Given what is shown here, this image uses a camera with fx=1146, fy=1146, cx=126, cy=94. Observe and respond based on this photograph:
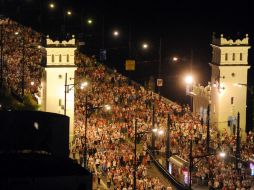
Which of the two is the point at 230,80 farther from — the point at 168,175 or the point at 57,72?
the point at 168,175

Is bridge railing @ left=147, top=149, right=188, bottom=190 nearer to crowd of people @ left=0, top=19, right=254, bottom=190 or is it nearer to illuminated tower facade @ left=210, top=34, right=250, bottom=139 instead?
crowd of people @ left=0, top=19, right=254, bottom=190

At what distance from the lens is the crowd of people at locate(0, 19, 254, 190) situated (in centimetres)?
6316

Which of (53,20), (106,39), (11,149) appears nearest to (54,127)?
(11,149)

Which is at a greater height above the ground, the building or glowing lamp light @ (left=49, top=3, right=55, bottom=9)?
glowing lamp light @ (left=49, top=3, right=55, bottom=9)

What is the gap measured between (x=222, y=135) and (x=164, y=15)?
11584cm

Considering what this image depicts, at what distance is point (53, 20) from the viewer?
146 meters

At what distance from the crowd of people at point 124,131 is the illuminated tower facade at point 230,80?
6.34 feet

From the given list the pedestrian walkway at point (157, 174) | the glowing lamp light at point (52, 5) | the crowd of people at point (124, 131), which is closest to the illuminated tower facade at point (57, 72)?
the crowd of people at point (124, 131)

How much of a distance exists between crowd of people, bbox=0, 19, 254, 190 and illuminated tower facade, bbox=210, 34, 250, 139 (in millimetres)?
1933

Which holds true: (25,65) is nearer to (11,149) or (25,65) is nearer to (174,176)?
(174,176)

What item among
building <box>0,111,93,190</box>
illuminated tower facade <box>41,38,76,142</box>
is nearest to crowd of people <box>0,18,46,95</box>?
illuminated tower facade <box>41,38,76,142</box>

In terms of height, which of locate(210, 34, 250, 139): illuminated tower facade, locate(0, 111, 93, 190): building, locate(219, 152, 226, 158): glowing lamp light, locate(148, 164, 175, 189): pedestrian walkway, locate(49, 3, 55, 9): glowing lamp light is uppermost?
locate(49, 3, 55, 9): glowing lamp light

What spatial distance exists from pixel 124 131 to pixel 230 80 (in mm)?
10064

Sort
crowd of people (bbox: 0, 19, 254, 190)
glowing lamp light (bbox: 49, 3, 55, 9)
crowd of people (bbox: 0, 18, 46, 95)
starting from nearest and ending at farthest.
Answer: crowd of people (bbox: 0, 19, 254, 190) < crowd of people (bbox: 0, 18, 46, 95) < glowing lamp light (bbox: 49, 3, 55, 9)
